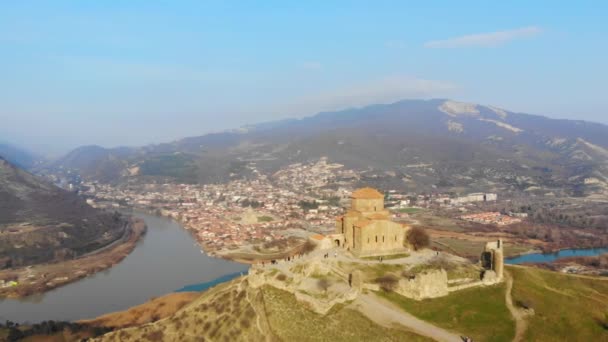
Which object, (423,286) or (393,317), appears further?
(423,286)

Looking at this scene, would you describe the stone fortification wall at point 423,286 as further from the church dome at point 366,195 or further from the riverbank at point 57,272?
the riverbank at point 57,272

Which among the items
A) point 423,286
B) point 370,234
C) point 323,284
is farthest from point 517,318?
point 370,234

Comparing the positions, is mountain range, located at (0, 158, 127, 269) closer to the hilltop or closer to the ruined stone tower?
the hilltop

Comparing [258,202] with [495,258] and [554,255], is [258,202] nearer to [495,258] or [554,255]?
[554,255]

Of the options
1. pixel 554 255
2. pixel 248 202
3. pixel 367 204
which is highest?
pixel 367 204

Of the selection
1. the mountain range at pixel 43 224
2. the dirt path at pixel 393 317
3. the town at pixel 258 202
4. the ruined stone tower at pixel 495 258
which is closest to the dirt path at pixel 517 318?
the ruined stone tower at pixel 495 258

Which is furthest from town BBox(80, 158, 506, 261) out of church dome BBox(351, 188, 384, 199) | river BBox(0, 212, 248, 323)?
church dome BBox(351, 188, 384, 199)
